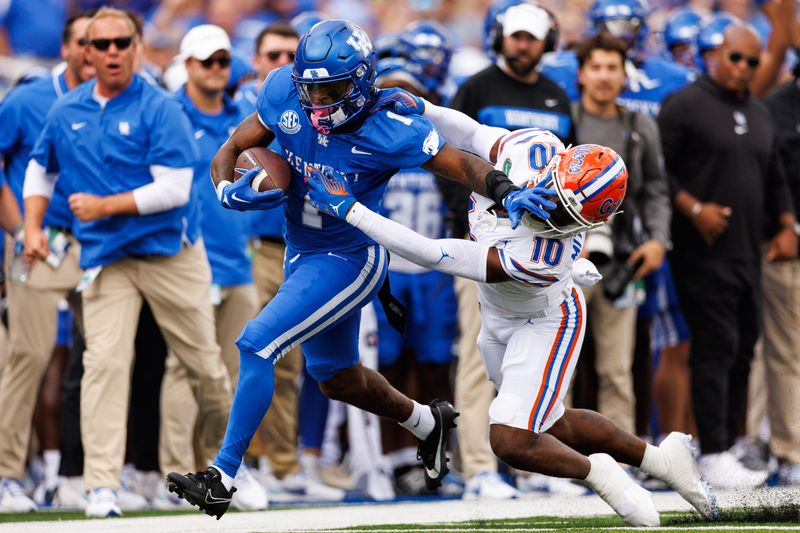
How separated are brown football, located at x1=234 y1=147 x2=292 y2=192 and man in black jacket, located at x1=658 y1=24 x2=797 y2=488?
3.76 meters

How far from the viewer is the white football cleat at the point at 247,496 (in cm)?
828

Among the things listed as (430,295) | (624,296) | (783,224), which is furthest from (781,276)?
(430,295)

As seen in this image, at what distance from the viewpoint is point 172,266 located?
8.54 m

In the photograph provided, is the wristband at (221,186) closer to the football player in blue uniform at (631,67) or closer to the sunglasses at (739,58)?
the football player in blue uniform at (631,67)

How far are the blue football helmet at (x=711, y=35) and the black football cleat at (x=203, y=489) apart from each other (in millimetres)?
5378

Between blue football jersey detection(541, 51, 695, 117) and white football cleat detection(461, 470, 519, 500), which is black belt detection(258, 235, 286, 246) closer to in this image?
white football cleat detection(461, 470, 519, 500)

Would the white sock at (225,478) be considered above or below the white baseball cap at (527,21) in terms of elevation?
below

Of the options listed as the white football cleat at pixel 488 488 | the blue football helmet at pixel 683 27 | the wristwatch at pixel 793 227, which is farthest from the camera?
the blue football helmet at pixel 683 27

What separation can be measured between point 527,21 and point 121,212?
2.77m

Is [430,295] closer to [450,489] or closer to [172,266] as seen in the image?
[450,489]

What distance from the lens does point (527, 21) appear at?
9328 mm

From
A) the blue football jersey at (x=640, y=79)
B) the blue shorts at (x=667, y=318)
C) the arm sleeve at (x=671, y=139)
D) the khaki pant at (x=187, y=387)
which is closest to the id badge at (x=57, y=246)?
the khaki pant at (x=187, y=387)

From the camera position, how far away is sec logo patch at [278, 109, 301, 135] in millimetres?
6664

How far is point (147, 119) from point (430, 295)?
7.64 ft
